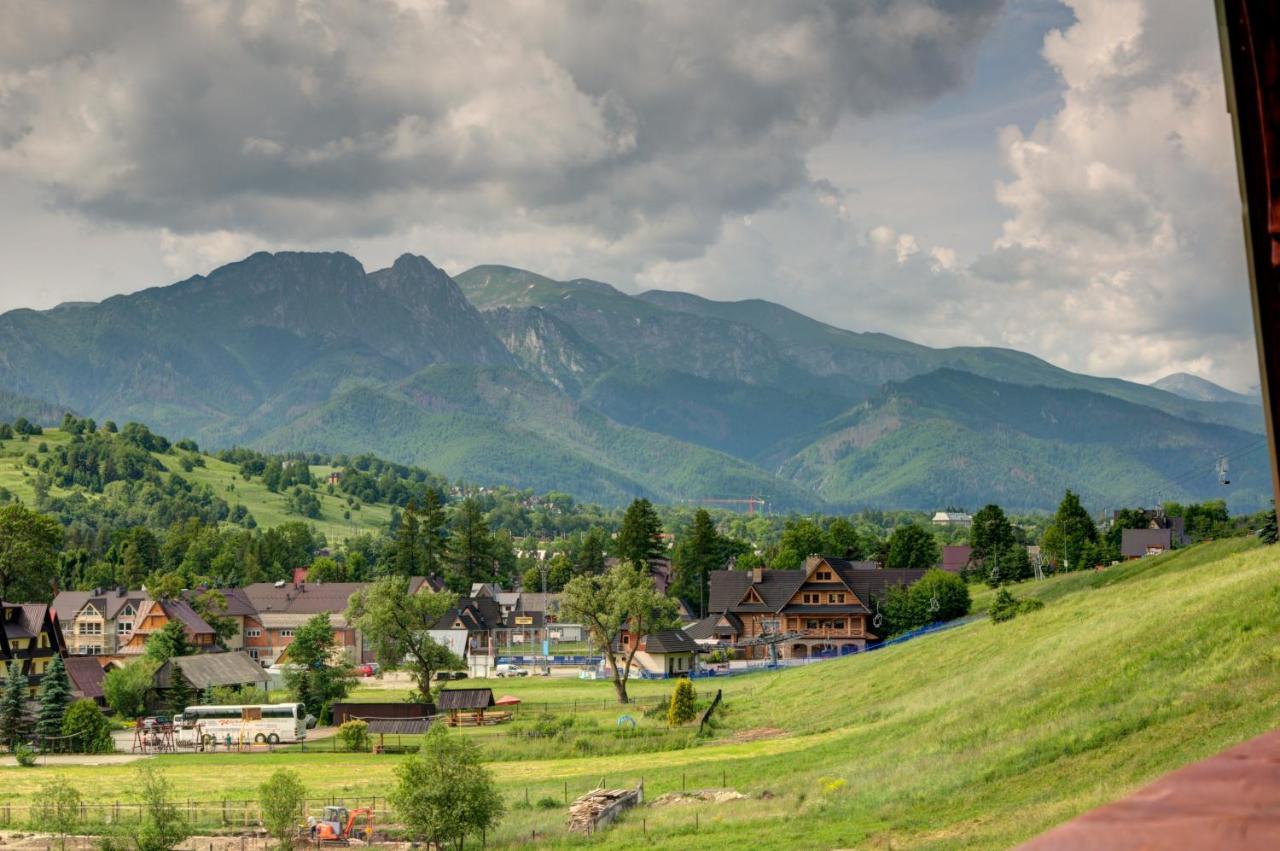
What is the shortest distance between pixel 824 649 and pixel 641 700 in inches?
1247

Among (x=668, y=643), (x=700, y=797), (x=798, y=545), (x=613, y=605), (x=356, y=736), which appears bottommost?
(x=700, y=797)

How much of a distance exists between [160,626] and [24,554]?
64.7 feet

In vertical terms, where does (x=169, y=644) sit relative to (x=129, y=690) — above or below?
above

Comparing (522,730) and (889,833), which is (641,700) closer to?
(522,730)

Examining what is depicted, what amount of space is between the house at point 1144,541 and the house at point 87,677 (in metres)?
109

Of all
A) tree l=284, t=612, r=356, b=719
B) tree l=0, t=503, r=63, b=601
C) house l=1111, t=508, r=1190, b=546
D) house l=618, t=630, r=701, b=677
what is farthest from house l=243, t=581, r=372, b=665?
house l=1111, t=508, r=1190, b=546

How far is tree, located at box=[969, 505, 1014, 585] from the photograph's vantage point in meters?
132

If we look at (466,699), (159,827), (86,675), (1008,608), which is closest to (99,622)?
(86,675)

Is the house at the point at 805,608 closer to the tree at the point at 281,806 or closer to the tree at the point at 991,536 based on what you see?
the tree at the point at 991,536

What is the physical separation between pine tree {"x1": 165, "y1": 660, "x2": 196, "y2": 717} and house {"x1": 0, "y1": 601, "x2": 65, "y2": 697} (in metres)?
10.1

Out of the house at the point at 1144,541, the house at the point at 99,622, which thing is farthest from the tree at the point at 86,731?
the house at the point at 1144,541

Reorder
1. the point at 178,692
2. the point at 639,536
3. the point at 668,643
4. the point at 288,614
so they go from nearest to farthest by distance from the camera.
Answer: the point at 178,692, the point at 668,643, the point at 639,536, the point at 288,614

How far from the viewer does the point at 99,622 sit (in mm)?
135000

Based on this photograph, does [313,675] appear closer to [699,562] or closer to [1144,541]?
[699,562]
